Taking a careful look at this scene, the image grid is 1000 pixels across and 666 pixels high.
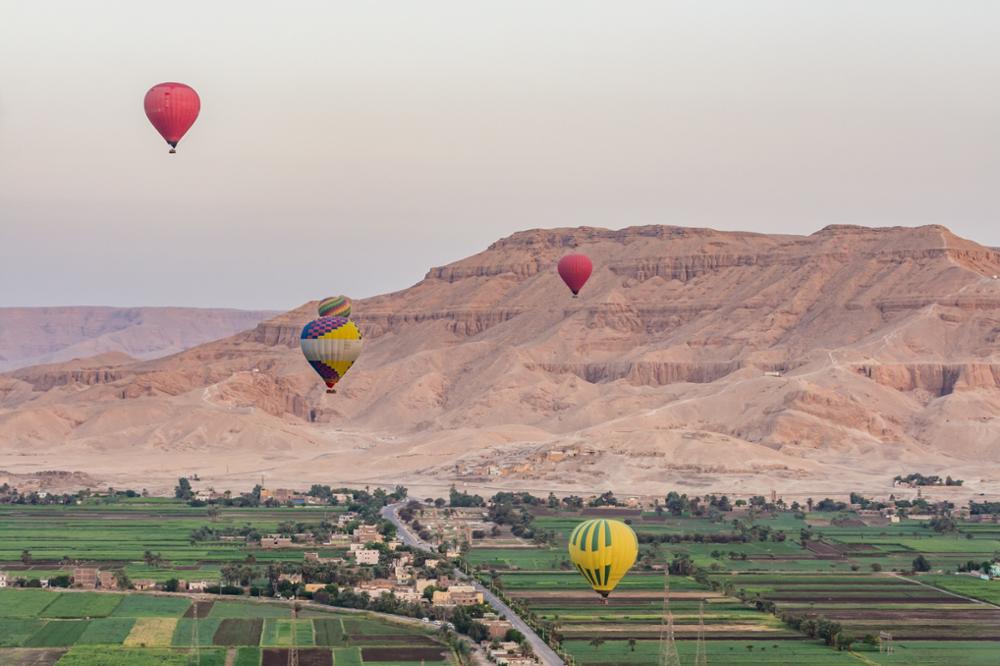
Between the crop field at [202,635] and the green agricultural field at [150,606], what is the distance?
0.04 m

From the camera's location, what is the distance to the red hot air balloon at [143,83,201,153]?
3263 inches

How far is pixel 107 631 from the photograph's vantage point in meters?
82.1

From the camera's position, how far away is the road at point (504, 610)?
251 feet

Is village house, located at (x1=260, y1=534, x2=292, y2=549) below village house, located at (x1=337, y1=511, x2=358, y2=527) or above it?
below

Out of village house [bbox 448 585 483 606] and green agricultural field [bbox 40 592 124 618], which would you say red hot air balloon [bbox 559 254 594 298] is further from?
green agricultural field [bbox 40 592 124 618]

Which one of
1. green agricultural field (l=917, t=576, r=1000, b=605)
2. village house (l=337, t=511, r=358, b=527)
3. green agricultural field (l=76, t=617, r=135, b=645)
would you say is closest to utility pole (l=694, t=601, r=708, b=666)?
green agricultural field (l=917, t=576, r=1000, b=605)

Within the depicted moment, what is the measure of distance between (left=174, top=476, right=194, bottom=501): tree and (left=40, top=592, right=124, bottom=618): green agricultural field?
4771 centimetres

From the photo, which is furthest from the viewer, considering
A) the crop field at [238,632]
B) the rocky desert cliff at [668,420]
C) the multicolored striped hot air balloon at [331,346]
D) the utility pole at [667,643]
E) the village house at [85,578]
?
the rocky desert cliff at [668,420]

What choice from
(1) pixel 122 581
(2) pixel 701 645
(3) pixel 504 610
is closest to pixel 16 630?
(1) pixel 122 581

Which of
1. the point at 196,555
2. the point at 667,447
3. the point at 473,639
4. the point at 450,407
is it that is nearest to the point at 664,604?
the point at 473,639

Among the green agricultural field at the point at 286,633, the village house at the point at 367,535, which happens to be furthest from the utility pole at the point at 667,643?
the village house at the point at 367,535

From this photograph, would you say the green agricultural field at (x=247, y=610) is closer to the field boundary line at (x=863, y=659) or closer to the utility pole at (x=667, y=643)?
the utility pole at (x=667, y=643)

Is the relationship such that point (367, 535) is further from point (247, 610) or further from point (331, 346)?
point (247, 610)

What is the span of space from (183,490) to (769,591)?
2393 inches
